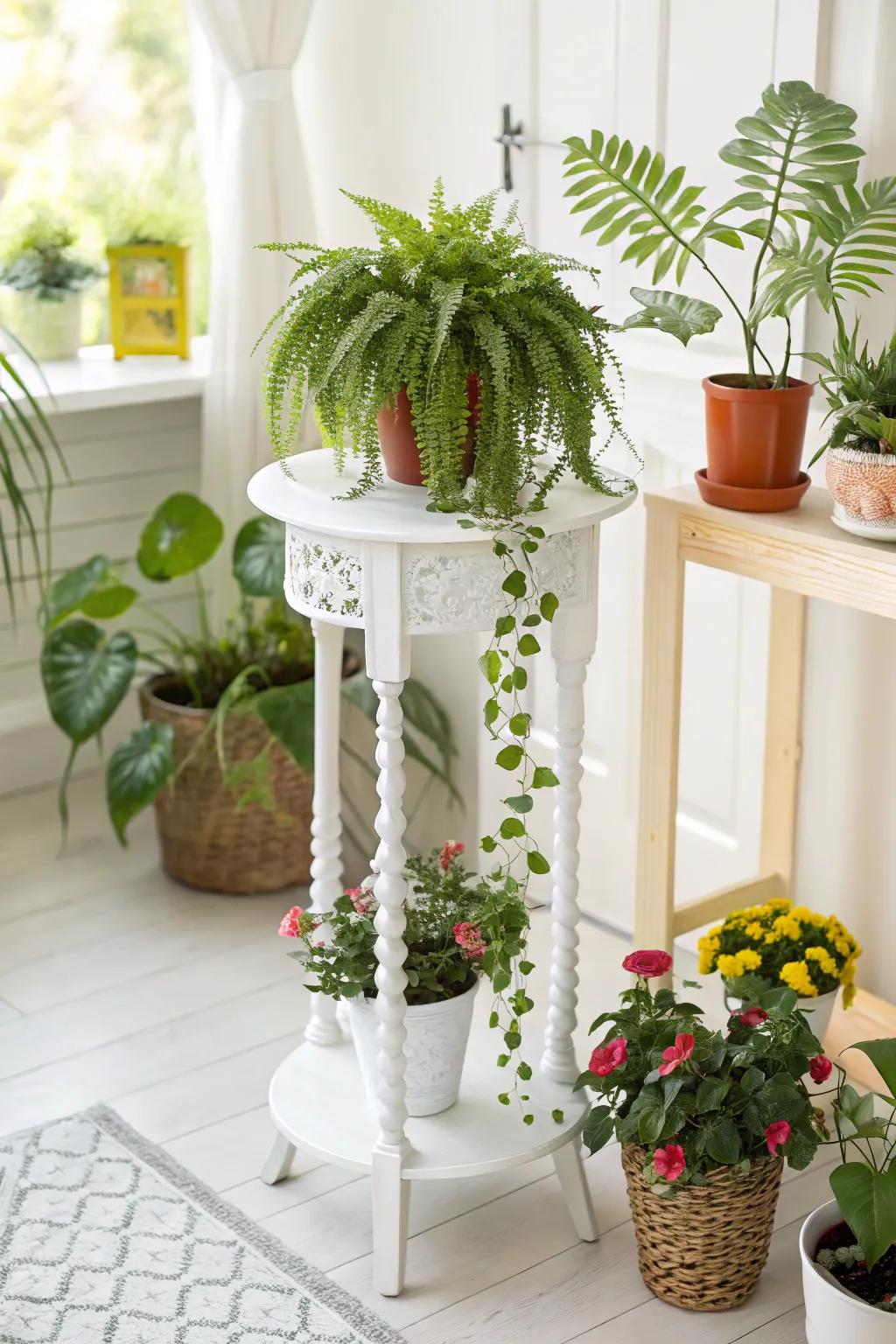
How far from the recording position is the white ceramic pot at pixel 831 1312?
1750 mm

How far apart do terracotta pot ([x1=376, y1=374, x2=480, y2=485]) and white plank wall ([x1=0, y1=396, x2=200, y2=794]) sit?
5.25 feet

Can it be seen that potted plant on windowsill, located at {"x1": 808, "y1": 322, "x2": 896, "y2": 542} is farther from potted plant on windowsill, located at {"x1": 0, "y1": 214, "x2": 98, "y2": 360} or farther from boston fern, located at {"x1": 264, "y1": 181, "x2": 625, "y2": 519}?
potted plant on windowsill, located at {"x1": 0, "y1": 214, "x2": 98, "y2": 360}

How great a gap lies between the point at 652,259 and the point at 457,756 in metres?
1.06

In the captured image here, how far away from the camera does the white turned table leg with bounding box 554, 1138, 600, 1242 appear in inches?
82.9

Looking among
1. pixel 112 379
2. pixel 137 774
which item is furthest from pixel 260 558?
pixel 112 379

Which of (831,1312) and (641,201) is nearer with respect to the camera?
(831,1312)

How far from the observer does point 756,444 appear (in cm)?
218

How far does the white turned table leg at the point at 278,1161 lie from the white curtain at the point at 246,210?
4.56ft

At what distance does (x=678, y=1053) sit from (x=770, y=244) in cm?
105

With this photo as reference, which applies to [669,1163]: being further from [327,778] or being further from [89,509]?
[89,509]

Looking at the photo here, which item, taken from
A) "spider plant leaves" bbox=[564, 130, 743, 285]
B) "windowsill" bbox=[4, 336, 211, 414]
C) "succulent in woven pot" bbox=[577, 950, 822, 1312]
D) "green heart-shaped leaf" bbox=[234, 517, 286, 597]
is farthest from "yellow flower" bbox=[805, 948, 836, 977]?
"windowsill" bbox=[4, 336, 211, 414]

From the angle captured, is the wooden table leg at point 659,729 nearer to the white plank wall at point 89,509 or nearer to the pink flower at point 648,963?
the pink flower at point 648,963

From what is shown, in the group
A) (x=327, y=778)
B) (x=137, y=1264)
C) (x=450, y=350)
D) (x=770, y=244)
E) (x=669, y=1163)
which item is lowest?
(x=137, y=1264)

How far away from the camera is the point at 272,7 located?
309 centimetres
